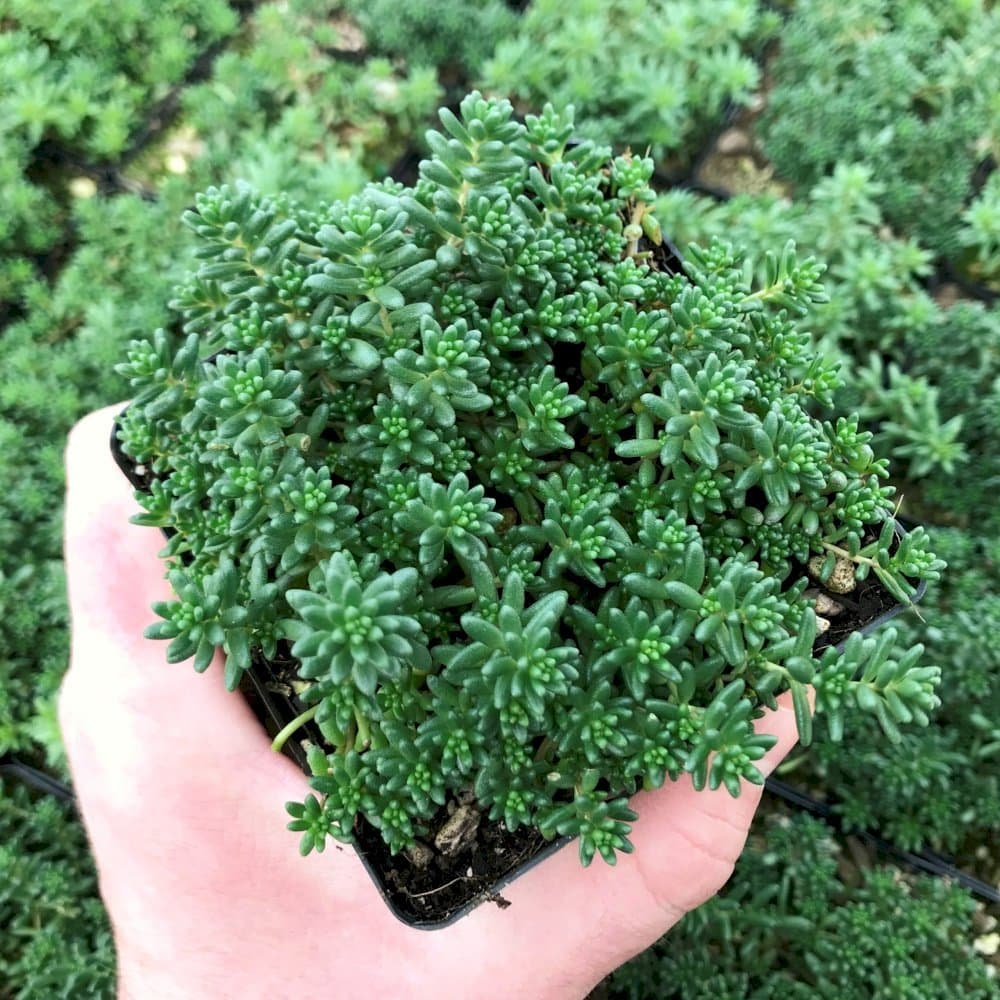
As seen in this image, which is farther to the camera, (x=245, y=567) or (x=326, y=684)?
(x=245, y=567)

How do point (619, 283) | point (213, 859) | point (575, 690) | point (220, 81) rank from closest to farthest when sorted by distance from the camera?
point (575, 690) → point (619, 283) → point (213, 859) → point (220, 81)

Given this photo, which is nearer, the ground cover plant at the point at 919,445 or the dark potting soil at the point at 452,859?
the dark potting soil at the point at 452,859

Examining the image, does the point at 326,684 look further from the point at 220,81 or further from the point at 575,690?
the point at 220,81

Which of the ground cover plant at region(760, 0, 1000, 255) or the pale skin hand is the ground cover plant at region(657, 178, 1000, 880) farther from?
the pale skin hand

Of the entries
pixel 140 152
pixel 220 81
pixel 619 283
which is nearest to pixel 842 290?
A: pixel 619 283

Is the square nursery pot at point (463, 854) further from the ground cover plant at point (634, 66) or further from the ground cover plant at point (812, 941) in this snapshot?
the ground cover plant at point (634, 66)

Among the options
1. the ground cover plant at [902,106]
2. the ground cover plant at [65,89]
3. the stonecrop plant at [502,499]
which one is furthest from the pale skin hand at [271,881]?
the ground cover plant at [902,106]
